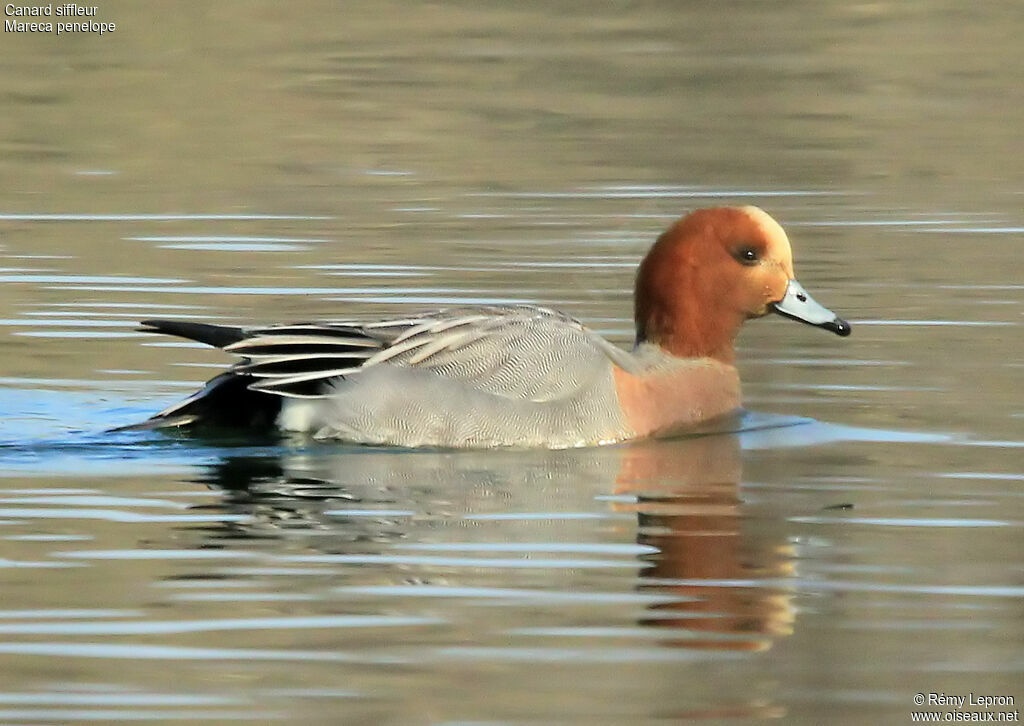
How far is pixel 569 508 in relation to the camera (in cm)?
729

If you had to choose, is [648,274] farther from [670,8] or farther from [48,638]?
[670,8]

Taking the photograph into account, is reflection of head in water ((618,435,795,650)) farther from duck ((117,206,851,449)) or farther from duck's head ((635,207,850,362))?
duck's head ((635,207,850,362))

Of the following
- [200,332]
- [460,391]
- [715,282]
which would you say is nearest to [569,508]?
[460,391]

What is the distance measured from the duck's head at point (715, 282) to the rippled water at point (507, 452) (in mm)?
402

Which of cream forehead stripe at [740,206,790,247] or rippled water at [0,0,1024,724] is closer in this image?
rippled water at [0,0,1024,724]

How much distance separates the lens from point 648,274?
8.95m

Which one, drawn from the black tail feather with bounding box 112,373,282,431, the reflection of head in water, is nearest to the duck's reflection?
the reflection of head in water

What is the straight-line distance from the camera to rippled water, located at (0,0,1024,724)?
5582 millimetres

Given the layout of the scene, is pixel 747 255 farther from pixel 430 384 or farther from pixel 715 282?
pixel 430 384

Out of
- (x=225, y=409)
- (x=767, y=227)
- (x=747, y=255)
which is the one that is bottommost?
(x=225, y=409)

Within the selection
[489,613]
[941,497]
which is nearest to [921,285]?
[941,497]

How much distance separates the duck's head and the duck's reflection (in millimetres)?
503

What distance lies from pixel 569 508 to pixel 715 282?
1.91m

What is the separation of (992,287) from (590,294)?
6.56ft
